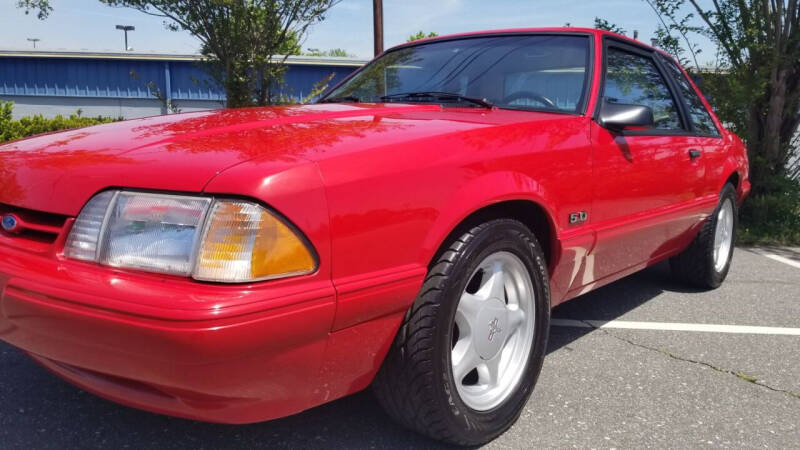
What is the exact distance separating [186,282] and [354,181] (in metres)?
0.49

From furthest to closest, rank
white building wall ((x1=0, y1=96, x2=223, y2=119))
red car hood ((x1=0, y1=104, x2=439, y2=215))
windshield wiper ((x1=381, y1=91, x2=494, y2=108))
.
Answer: white building wall ((x1=0, y1=96, x2=223, y2=119)), windshield wiper ((x1=381, y1=91, x2=494, y2=108)), red car hood ((x1=0, y1=104, x2=439, y2=215))

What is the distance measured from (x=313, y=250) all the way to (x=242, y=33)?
5.74 m

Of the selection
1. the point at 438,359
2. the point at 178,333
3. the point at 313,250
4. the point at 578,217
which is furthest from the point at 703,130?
the point at 178,333

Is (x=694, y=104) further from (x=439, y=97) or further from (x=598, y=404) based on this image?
(x=598, y=404)

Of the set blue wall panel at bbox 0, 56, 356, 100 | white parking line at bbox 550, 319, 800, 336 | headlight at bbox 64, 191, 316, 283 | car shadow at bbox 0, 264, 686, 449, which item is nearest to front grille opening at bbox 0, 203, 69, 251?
headlight at bbox 64, 191, 316, 283

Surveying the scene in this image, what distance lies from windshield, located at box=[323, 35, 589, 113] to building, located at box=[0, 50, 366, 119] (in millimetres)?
18479

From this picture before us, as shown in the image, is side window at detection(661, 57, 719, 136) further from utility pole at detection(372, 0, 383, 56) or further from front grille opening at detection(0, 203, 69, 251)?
utility pole at detection(372, 0, 383, 56)

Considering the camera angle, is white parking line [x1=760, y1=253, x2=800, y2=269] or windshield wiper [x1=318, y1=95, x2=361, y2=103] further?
white parking line [x1=760, y1=253, x2=800, y2=269]

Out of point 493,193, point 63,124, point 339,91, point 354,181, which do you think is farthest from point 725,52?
point 63,124

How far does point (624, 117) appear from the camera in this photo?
2.69 meters

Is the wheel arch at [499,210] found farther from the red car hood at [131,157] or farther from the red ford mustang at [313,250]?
the red car hood at [131,157]

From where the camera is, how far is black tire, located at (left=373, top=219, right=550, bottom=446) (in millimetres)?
1898

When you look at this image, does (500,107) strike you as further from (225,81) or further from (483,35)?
(225,81)

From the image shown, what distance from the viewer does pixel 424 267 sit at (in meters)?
1.89
